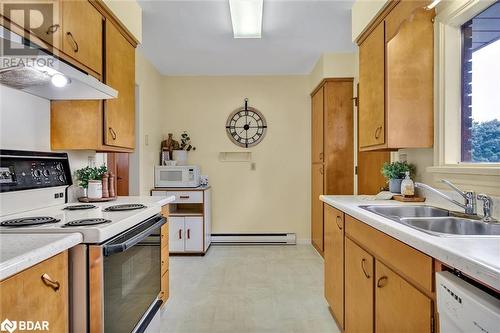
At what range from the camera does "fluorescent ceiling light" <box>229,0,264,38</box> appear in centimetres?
241

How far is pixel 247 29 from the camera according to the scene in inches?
113

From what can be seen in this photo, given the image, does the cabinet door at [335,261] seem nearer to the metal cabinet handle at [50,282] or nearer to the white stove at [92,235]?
the white stove at [92,235]

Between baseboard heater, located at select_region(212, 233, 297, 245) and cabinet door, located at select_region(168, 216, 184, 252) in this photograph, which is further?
baseboard heater, located at select_region(212, 233, 297, 245)

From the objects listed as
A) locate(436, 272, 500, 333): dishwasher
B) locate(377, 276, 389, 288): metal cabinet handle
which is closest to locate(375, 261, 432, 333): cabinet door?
locate(377, 276, 389, 288): metal cabinet handle

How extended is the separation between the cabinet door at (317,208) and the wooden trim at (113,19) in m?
2.59

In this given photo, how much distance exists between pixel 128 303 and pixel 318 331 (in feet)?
4.41

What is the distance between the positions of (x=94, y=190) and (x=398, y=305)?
1.89m

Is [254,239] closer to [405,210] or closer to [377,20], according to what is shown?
[405,210]

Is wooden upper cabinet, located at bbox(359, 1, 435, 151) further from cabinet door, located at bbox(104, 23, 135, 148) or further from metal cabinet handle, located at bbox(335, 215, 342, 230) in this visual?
cabinet door, located at bbox(104, 23, 135, 148)

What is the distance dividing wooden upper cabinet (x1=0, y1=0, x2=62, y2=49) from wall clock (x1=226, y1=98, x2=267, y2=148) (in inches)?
121

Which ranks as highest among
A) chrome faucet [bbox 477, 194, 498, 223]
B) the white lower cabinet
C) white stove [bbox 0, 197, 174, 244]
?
chrome faucet [bbox 477, 194, 498, 223]

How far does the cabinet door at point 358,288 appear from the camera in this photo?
1.52 metres

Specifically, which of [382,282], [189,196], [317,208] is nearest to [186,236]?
[189,196]

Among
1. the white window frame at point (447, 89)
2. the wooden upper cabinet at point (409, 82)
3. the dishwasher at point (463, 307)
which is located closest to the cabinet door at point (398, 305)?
the dishwasher at point (463, 307)
